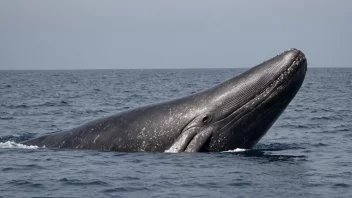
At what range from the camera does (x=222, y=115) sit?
1471 centimetres

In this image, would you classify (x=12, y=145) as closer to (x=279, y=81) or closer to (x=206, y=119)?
(x=206, y=119)

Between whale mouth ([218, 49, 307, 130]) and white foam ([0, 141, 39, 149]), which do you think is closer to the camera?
whale mouth ([218, 49, 307, 130])

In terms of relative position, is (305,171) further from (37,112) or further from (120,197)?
(37,112)

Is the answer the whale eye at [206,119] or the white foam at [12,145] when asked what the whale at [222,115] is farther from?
the white foam at [12,145]

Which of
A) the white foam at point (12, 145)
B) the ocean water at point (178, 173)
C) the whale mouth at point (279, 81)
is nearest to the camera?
the ocean water at point (178, 173)

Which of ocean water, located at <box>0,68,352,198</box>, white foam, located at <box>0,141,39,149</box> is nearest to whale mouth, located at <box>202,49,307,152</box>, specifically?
ocean water, located at <box>0,68,352,198</box>

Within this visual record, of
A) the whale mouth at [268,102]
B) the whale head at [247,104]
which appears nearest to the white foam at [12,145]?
the whale head at [247,104]

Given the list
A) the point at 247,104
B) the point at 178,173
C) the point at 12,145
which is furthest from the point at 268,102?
the point at 12,145

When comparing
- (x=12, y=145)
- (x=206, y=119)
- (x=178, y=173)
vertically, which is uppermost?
(x=206, y=119)

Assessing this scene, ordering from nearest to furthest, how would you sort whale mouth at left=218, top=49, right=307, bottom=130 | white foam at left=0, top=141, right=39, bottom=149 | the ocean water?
1. the ocean water
2. whale mouth at left=218, top=49, right=307, bottom=130
3. white foam at left=0, top=141, right=39, bottom=149

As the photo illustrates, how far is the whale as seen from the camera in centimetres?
1468

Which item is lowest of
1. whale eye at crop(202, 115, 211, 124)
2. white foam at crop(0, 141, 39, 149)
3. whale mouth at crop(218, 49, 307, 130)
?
white foam at crop(0, 141, 39, 149)

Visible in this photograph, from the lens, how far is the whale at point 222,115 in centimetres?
1468

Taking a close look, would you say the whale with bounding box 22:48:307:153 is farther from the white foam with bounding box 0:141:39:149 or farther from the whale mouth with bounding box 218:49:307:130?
the white foam with bounding box 0:141:39:149
